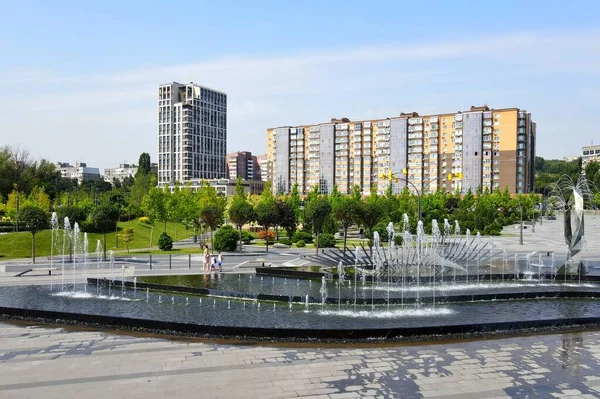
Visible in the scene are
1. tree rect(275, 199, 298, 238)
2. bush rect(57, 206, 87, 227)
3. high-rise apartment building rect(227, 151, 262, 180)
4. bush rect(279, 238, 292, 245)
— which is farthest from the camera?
high-rise apartment building rect(227, 151, 262, 180)

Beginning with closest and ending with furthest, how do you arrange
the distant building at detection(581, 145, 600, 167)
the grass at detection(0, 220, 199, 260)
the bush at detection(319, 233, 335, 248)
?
the grass at detection(0, 220, 199, 260) → the bush at detection(319, 233, 335, 248) → the distant building at detection(581, 145, 600, 167)

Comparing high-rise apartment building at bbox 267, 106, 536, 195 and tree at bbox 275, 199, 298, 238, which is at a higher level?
high-rise apartment building at bbox 267, 106, 536, 195

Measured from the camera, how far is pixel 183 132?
137m

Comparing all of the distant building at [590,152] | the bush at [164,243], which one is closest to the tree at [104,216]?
the bush at [164,243]

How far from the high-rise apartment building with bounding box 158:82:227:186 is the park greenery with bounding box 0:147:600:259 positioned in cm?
6278

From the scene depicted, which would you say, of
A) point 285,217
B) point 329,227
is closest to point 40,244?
point 285,217

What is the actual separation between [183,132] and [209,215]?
10655 cm

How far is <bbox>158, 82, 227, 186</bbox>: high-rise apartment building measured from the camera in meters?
137

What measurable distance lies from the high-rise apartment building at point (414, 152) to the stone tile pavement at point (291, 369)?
71355 mm

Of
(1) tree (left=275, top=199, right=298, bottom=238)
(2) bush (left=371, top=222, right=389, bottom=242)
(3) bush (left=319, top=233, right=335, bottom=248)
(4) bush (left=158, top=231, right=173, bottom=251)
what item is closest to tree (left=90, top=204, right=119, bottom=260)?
(4) bush (left=158, top=231, right=173, bottom=251)

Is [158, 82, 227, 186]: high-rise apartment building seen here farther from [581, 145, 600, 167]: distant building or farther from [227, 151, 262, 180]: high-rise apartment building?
[581, 145, 600, 167]: distant building

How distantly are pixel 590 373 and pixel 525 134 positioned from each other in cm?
8532

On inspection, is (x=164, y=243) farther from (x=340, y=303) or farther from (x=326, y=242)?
(x=340, y=303)

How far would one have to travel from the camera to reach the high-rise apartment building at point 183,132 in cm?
13738
